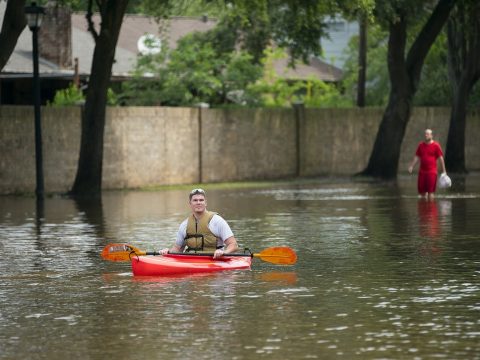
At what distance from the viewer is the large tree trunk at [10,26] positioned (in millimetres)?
31250

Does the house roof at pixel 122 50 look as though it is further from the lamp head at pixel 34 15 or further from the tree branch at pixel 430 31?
the lamp head at pixel 34 15

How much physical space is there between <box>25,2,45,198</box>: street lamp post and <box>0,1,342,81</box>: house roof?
45.3ft

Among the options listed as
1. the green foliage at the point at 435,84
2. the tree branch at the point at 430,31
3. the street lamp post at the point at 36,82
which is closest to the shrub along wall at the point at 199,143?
the street lamp post at the point at 36,82

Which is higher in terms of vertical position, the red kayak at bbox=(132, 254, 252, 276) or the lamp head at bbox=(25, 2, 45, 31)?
the lamp head at bbox=(25, 2, 45, 31)

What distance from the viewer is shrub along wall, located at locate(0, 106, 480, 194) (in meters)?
36.3

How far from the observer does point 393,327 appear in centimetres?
1178

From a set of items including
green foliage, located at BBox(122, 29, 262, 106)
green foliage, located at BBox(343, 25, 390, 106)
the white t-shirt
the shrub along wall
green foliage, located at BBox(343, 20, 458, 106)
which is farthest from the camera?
green foliage, located at BBox(343, 25, 390, 106)

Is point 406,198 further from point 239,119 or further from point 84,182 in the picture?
point 239,119

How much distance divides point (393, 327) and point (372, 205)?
18152 millimetres

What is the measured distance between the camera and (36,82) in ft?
109

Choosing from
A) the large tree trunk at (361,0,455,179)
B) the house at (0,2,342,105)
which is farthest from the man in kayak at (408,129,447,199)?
the house at (0,2,342,105)

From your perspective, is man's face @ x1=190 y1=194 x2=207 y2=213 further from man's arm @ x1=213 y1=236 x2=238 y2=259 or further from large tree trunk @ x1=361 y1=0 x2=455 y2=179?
large tree trunk @ x1=361 y1=0 x2=455 y2=179

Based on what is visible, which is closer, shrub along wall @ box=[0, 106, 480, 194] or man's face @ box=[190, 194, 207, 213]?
man's face @ box=[190, 194, 207, 213]

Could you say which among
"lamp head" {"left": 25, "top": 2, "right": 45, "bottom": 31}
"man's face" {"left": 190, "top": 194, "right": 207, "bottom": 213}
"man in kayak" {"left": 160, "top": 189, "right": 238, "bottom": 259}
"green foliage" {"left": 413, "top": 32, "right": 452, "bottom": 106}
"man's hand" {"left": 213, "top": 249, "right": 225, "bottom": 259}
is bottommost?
"man's hand" {"left": 213, "top": 249, "right": 225, "bottom": 259}
